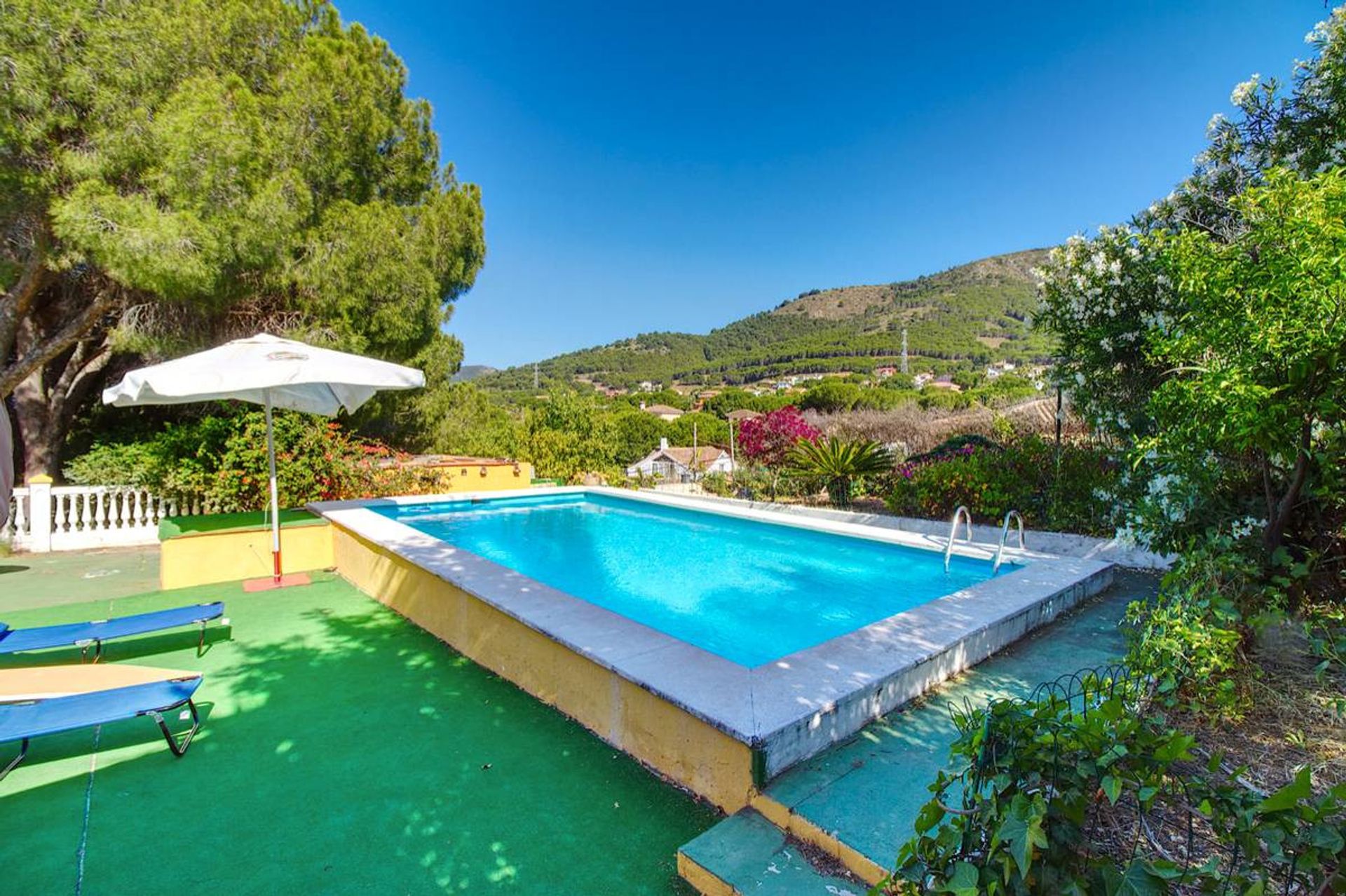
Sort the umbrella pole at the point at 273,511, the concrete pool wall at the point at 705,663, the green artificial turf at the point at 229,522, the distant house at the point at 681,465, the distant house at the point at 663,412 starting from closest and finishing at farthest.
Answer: the concrete pool wall at the point at 705,663 < the umbrella pole at the point at 273,511 < the green artificial turf at the point at 229,522 < the distant house at the point at 681,465 < the distant house at the point at 663,412

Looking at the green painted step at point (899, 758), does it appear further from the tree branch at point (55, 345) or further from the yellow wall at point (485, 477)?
the tree branch at point (55, 345)

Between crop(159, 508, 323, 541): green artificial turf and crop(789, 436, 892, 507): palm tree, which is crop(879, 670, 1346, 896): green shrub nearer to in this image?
crop(159, 508, 323, 541): green artificial turf

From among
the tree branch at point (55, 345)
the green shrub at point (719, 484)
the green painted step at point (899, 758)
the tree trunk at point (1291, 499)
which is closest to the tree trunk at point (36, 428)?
the tree branch at point (55, 345)

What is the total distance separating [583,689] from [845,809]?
1582mm

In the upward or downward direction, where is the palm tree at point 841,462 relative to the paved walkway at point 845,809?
upward

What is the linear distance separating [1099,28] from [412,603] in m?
14.9

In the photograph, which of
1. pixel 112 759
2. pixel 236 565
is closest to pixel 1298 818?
pixel 112 759

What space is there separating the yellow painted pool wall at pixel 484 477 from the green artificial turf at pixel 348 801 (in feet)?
27.6

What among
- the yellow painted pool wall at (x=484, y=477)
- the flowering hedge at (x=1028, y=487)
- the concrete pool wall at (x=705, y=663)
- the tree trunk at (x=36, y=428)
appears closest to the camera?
the concrete pool wall at (x=705, y=663)

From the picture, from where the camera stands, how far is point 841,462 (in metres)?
10.6

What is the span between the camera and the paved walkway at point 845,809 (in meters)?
2.03

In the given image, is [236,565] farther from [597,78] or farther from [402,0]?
[597,78]

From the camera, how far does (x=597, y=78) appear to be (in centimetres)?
1819

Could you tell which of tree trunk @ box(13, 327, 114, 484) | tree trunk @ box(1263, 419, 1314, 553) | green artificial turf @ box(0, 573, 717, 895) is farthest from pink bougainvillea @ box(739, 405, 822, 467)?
tree trunk @ box(13, 327, 114, 484)
